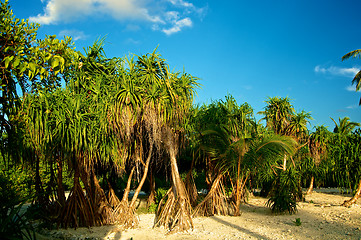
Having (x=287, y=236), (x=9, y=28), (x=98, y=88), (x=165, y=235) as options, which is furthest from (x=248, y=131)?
(x=9, y=28)

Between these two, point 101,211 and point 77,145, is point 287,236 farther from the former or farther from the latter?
point 77,145

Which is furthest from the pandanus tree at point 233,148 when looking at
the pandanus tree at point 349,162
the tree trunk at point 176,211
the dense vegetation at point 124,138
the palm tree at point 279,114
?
the palm tree at point 279,114

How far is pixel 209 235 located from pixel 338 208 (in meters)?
5.80

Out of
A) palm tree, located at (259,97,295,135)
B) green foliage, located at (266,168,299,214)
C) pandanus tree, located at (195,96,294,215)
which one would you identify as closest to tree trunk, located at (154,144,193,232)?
pandanus tree, located at (195,96,294,215)

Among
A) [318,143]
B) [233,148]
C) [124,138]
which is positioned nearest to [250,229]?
[233,148]

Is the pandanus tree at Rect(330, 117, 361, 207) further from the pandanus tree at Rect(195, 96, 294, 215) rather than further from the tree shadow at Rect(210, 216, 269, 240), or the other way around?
the tree shadow at Rect(210, 216, 269, 240)

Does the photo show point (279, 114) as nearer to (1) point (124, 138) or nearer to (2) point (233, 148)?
(2) point (233, 148)

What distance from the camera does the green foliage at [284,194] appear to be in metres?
9.37

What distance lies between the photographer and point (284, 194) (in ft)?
31.1

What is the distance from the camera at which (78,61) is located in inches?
338

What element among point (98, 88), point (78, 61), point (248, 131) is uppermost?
point (78, 61)

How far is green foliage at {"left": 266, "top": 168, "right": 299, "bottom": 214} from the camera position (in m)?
9.37

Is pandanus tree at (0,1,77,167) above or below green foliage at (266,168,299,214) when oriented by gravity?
above

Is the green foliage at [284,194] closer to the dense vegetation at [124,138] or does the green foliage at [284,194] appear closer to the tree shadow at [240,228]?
the dense vegetation at [124,138]
